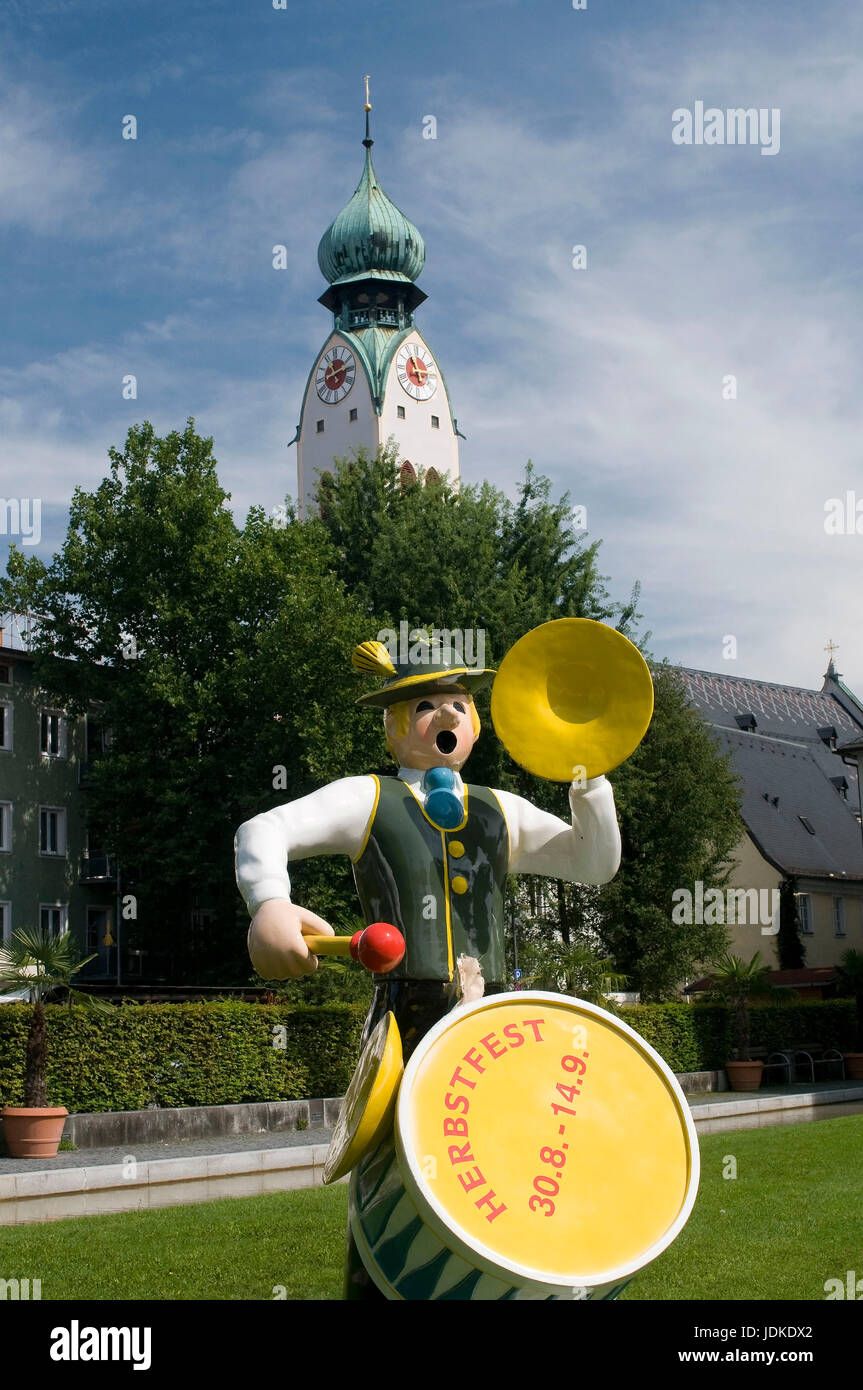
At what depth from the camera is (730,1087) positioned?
953 inches

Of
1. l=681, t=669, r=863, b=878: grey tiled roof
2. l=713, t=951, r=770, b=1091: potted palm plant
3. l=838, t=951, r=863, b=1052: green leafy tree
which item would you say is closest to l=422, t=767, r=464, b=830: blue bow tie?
l=713, t=951, r=770, b=1091: potted palm plant

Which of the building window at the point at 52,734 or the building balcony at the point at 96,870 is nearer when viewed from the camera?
the building window at the point at 52,734

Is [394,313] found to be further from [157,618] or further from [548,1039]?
[548,1039]

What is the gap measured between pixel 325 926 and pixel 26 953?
11460 mm

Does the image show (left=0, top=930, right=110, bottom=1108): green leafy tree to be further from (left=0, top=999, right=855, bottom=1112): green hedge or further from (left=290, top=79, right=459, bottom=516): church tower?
(left=290, top=79, right=459, bottom=516): church tower

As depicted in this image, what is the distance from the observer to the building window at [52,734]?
43.4 meters

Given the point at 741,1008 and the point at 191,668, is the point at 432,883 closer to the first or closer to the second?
the point at 741,1008

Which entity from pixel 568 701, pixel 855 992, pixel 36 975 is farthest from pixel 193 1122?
pixel 855 992

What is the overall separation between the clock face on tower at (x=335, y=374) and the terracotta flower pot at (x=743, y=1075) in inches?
1750

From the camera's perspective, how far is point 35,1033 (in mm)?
15484

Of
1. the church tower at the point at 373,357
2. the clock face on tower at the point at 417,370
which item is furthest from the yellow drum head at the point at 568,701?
the clock face on tower at the point at 417,370

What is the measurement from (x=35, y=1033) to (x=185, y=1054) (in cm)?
285

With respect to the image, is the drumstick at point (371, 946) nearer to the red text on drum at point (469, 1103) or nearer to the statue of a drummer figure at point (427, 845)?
the statue of a drummer figure at point (427, 845)
